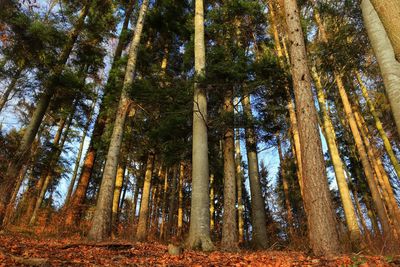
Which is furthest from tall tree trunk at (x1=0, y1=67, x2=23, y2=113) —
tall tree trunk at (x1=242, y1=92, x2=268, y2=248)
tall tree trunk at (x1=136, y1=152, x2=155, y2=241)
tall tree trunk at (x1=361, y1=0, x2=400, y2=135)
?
tall tree trunk at (x1=361, y1=0, x2=400, y2=135)

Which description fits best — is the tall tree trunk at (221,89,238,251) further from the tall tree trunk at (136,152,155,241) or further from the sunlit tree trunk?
the sunlit tree trunk

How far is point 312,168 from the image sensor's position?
16.4 feet

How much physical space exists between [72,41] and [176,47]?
5.09 metres

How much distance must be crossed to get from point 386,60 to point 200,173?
4.60 metres

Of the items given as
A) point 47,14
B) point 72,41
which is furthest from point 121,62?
point 47,14

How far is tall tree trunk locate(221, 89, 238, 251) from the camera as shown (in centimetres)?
755

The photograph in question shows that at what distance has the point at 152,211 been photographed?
21.1 m

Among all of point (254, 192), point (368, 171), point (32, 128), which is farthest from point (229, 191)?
point (32, 128)

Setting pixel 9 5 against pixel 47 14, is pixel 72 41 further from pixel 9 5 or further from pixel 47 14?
pixel 9 5

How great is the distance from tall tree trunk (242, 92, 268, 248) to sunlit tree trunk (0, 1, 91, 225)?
744 cm

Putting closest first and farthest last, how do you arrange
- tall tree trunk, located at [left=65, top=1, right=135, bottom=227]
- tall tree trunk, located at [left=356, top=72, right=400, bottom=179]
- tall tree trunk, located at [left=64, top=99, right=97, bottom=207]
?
tall tree trunk, located at [left=65, top=1, right=135, bottom=227], tall tree trunk, located at [left=356, top=72, right=400, bottom=179], tall tree trunk, located at [left=64, top=99, right=97, bottom=207]

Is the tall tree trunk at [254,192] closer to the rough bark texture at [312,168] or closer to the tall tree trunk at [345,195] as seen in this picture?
the tall tree trunk at [345,195]

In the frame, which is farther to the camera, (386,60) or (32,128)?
(32,128)

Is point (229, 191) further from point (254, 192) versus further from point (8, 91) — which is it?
point (8, 91)
